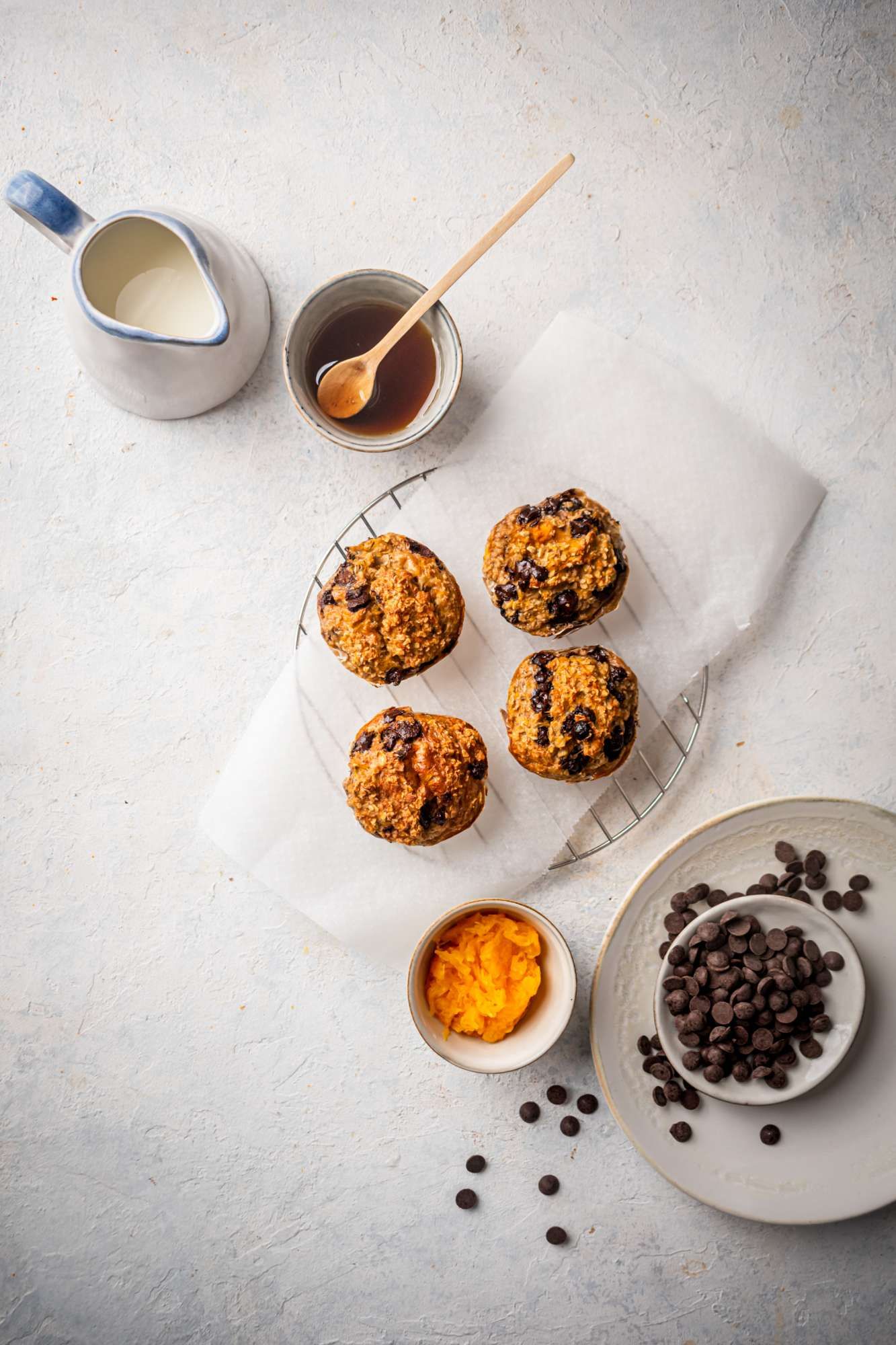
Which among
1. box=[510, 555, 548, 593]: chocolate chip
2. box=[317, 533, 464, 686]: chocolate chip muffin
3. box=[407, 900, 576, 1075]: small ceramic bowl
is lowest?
box=[407, 900, 576, 1075]: small ceramic bowl

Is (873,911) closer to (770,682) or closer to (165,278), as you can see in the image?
(770,682)

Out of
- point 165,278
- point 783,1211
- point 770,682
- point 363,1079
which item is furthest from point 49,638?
point 783,1211

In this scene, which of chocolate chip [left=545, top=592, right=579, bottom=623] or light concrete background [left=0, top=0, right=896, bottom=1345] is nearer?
chocolate chip [left=545, top=592, right=579, bottom=623]

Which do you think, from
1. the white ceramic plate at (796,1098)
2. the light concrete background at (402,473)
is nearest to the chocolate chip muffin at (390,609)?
the light concrete background at (402,473)

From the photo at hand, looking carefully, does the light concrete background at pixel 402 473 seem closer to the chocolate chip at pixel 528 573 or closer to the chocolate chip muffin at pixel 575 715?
the chocolate chip muffin at pixel 575 715

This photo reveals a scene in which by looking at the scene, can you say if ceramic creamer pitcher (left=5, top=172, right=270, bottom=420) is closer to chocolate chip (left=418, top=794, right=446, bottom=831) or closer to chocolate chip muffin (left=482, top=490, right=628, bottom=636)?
chocolate chip muffin (left=482, top=490, right=628, bottom=636)

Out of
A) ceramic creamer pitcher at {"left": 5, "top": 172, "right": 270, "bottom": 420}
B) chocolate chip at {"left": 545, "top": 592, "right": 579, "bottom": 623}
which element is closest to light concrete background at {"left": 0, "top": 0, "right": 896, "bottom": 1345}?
ceramic creamer pitcher at {"left": 5, "top": 172, "right": 270, "bottom": 420}
